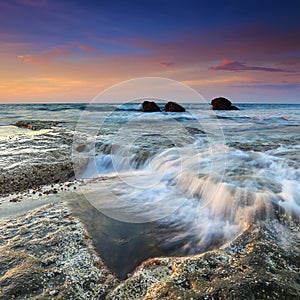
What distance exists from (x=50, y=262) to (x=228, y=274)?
1959mm

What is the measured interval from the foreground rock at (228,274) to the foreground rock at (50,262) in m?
0.32

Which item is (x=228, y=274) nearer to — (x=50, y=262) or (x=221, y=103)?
(x=50, y=262)

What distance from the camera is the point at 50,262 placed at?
111 inches

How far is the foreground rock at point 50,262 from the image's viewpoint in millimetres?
2416

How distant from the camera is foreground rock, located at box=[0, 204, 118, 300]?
2.42m

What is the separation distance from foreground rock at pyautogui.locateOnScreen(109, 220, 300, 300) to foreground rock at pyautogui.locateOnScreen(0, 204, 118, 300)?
0.32m

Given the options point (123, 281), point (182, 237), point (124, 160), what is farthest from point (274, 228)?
point (124, 160)

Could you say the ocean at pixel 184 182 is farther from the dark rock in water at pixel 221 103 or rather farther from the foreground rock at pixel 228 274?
the dark rock in water at pixel 221 103

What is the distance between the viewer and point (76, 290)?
2.43 meters

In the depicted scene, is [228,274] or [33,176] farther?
[33,176]

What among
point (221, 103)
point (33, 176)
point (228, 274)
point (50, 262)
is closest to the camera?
point (228, 274)

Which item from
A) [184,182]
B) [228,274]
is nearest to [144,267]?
[228,274]

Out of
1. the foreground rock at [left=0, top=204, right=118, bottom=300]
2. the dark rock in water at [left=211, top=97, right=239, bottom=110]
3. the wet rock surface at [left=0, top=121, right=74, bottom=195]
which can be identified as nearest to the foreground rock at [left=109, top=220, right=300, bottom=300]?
the foreground rock at [left=0, top=204, right=118, bottom=300]

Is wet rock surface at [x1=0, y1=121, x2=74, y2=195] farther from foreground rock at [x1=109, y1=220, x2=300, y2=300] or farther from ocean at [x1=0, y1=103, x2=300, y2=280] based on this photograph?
foreground rock at [x1=109, y1=220, x2=300, y2=300]
